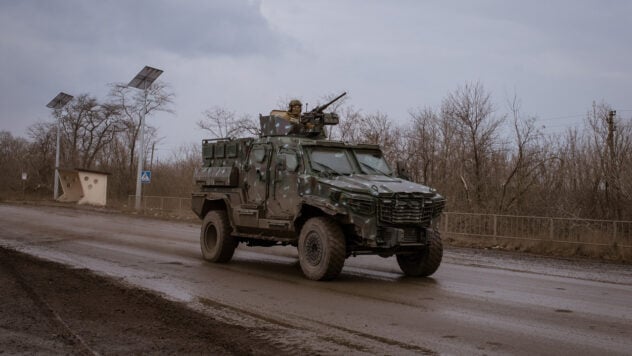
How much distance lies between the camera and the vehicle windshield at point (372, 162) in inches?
435

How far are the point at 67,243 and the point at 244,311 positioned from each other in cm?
961

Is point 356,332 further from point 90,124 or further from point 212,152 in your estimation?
point 90,124

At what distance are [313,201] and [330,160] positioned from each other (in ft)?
3.80

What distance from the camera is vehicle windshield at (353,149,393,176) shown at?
36.2 ft

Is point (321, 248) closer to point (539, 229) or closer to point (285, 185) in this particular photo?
point (285, 185)

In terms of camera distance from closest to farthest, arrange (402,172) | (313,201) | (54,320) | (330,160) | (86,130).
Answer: (54,320), (313,201), (330,160), (402,172), (86,130)

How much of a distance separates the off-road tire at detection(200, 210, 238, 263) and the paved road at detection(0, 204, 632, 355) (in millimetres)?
286

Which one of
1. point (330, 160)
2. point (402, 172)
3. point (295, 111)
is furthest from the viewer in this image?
point (295, 111)

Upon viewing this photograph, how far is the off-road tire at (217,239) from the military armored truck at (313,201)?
20 millimetres

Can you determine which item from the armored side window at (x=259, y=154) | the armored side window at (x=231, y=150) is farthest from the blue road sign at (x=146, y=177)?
the armored side window at (x=259, y=154)

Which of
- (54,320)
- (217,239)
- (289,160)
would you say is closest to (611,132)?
(289,160)

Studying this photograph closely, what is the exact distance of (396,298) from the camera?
27.9 feet

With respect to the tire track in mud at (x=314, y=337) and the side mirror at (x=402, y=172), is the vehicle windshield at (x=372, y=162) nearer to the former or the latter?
the side mirror at (x=402, y=172)

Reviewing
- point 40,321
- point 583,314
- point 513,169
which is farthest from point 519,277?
point 513,169
